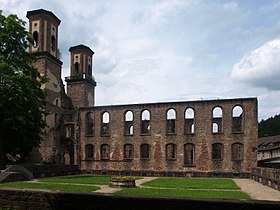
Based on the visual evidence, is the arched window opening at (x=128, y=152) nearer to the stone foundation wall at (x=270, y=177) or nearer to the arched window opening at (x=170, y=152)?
the arched window opening at (x=170, y=152)

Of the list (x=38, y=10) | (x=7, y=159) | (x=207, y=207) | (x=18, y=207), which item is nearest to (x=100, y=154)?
(x=7, y=159)

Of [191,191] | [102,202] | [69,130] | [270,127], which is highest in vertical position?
[270,127]

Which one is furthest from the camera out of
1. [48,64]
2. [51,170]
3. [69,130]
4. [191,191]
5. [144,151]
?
[69,130]

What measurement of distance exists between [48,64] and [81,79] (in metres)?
10.2

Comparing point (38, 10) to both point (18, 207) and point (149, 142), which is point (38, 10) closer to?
point (149, 142)

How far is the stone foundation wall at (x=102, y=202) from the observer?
6957 millimetres

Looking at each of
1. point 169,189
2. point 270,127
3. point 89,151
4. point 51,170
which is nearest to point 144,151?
point 89,151

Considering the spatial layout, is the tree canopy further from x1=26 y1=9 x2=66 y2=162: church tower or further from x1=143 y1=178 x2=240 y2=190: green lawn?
x1=143 y1=178 x2=240 y2=190: green lawn

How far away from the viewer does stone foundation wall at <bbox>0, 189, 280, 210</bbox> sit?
274 inches

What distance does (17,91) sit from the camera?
79.2 ft

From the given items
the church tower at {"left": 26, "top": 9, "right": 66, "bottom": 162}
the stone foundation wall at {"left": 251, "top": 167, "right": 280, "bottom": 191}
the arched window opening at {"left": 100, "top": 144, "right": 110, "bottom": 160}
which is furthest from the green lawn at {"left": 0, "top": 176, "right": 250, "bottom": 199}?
the church tower at {"left": 26, "top": 9, "right": 66, "bottom": 162}

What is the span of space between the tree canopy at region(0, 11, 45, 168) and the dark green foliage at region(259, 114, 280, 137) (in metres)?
73.6

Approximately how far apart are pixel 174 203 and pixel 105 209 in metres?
1.65

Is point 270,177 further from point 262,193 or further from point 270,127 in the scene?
point 270,127
